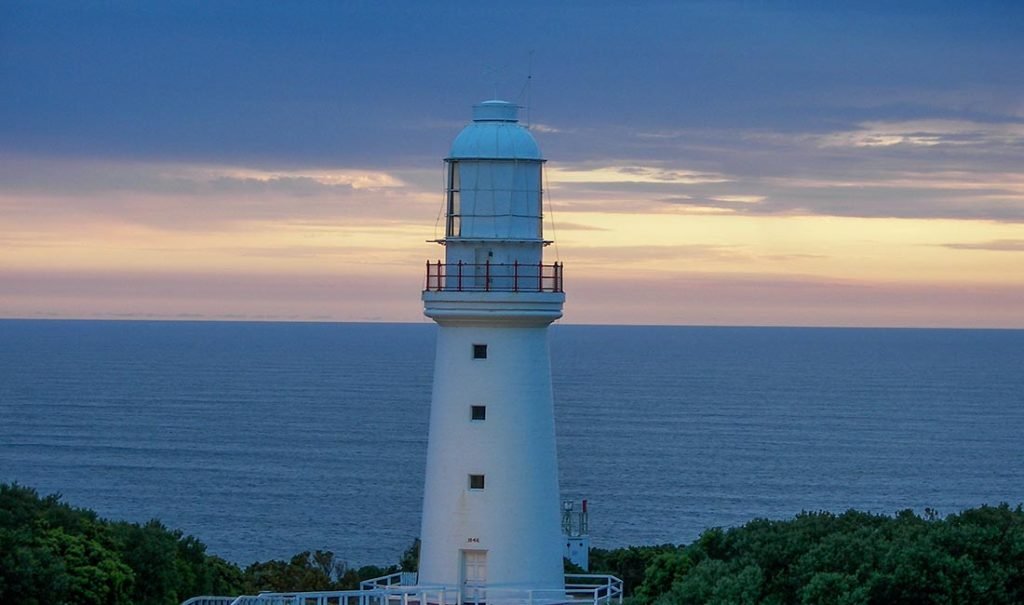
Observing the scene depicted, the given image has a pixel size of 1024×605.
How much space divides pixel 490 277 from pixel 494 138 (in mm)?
2395

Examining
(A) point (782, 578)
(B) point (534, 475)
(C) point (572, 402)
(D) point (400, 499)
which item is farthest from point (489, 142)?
(C) point (572, 402)

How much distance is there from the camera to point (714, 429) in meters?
118

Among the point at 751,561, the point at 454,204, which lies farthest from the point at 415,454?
the point at 751,561

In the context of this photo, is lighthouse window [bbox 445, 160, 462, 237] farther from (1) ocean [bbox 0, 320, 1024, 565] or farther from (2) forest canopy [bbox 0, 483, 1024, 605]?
(1) ocean [bbox 0, 320, 1024, 565]

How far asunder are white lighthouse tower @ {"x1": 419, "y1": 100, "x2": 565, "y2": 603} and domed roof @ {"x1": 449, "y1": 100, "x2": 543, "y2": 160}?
0.08ft

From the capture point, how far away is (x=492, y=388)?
26750mm

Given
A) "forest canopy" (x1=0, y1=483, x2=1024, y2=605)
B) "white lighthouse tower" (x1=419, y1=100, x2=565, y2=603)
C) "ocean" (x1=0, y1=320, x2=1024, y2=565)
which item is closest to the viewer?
"forest canopy" (x1=0, y1=483, x2=1024, y2=605)

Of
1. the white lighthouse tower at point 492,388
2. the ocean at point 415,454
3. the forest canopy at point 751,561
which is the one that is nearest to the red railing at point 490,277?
the white lighthouse tower at point 492,388

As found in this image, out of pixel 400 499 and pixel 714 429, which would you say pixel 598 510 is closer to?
pixel 400 499

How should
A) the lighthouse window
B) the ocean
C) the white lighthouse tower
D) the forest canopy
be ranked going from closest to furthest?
the forest canopy < the white lighthouse tower < the lighthouse window < the ocean

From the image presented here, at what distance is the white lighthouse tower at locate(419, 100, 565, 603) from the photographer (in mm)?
26672

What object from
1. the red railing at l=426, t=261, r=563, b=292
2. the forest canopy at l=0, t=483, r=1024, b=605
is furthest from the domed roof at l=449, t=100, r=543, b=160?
the forest canopy at l=0, t=483, r=1024, b=605

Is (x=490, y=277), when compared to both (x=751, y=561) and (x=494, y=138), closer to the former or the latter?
(x=494, y=138)

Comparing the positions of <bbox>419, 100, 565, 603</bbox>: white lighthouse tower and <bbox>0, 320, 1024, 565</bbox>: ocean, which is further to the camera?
<bbox>0, 320, 1024, 565</bbox>: ocean
